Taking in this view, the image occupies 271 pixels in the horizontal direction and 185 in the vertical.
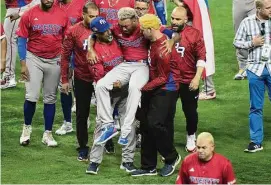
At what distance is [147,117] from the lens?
10.4 m

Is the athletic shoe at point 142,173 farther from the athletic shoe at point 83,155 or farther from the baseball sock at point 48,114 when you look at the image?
the baseball sock at point 48,114

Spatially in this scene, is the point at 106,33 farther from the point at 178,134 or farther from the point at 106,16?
the point at 178,134

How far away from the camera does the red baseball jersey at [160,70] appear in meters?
10.3

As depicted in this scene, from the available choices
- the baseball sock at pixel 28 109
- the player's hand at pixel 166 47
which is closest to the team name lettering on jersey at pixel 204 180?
the player's hand at pixel 166 47

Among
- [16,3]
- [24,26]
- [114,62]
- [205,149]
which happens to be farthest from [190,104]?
[16,3]

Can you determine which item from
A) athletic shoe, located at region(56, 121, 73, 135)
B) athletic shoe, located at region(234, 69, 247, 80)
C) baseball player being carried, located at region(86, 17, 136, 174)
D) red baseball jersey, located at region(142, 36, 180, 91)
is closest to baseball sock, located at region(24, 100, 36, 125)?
athletic shoe, located at region(56, 121, 73, 135)

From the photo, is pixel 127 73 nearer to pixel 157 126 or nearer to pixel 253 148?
pixel 157 126

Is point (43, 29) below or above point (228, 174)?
above

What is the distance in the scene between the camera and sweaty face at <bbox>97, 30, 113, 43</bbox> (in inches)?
412

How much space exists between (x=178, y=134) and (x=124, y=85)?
2.01 meters

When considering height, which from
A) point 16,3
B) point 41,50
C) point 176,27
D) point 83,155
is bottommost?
point 83,155

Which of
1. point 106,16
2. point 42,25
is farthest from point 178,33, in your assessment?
point 42,25

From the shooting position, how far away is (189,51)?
1117cm

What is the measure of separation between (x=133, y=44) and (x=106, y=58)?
0.33 m
